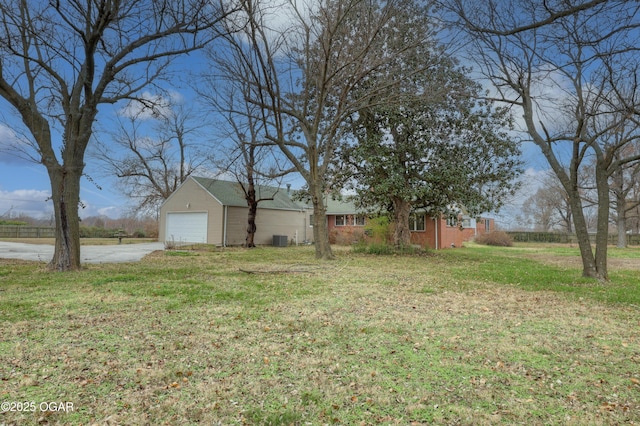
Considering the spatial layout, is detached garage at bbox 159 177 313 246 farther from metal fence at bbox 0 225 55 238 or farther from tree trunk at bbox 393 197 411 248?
metal fence at bbox 0 225 55 238

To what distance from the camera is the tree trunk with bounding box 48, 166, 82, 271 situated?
31.2 ft

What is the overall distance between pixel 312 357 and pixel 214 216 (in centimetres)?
2094

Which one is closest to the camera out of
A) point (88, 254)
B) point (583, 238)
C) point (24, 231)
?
point (583, 238)

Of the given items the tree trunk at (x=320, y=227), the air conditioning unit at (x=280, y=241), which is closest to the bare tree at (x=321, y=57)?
the tree trunk at (x=320, y=227)

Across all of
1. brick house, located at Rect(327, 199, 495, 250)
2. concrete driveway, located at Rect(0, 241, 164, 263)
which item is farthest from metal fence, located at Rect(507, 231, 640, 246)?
concrete driveway, located at Rect(0, 241, 164, 263)

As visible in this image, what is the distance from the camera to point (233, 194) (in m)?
25.7

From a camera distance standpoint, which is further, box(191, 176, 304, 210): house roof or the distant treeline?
the distant treeline

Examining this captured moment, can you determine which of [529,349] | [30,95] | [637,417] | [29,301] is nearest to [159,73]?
[30,95]

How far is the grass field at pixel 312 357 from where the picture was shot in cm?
282

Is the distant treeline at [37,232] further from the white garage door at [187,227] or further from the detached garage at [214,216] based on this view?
the detached garage at [214,216]

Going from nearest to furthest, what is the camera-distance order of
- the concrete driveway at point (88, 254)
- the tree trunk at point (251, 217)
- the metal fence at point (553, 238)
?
the concrete driveway at point (88, 254) < the tree trunk at point (251, 217) < the metal fence at point (553, 238)

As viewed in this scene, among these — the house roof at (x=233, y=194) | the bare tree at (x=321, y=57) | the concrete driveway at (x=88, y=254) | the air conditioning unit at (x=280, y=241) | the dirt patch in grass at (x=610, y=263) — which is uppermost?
the bare tree at (x=321, y=57)

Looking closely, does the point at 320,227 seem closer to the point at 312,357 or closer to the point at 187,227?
the point at 312,357

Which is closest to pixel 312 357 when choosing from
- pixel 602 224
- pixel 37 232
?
pixel 602 224
